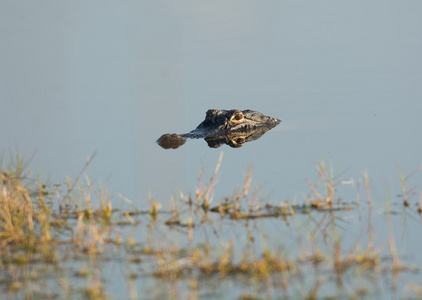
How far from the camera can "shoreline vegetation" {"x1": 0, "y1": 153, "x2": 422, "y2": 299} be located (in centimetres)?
489

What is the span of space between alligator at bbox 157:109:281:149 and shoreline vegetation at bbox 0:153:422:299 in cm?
293

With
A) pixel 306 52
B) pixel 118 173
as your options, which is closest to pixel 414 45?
pixel 306 52

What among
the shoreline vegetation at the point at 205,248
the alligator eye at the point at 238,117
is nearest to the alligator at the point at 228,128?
the alligator eye at the point at 238,117

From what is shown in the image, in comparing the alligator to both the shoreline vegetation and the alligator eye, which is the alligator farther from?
the shoreline vegetation

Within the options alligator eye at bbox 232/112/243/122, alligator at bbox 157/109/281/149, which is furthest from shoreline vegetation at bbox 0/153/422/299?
alligator eye at bbox 232/112/243/122

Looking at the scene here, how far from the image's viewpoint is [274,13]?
62.0 feet

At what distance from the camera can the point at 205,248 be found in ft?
18.9

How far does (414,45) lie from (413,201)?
908 cm

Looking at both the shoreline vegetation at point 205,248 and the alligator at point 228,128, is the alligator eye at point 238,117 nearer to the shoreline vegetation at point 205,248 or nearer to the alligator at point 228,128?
the alligator at point 228,128

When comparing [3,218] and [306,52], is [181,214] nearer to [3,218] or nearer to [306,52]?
[3,218]

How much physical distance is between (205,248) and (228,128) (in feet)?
17.6

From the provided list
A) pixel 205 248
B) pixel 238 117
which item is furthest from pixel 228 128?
pixel 205 248

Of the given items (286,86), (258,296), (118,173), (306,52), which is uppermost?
(306,52)

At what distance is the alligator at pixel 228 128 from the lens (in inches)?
409
